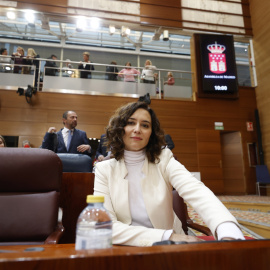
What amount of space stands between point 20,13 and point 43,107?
2854mm

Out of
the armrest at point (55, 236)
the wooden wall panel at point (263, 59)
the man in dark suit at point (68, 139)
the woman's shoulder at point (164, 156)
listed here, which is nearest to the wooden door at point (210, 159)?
the wooden wall panel at point (263, 59)

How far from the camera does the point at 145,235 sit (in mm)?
898

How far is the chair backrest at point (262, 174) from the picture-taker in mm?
6104

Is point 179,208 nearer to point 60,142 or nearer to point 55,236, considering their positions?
point 55,236

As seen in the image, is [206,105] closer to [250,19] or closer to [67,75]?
[250,19]

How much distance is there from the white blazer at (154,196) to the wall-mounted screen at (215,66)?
5.96m

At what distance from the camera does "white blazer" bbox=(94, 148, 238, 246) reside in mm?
884

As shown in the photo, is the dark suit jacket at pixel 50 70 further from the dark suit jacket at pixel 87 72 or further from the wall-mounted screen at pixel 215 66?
the wall-mounted screen at pixel 215 66

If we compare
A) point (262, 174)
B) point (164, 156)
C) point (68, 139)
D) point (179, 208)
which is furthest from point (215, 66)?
point (164, 156)

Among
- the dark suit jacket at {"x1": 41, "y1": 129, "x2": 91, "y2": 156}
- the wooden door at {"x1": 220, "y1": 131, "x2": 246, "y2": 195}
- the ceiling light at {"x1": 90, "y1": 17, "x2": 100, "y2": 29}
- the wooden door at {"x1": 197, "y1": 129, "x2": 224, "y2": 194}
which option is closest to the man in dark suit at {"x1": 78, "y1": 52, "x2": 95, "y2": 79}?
the ceiling light at {"x1": 90, "y1": 17, "x2": 100, "y2": 29}

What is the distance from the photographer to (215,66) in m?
6.79

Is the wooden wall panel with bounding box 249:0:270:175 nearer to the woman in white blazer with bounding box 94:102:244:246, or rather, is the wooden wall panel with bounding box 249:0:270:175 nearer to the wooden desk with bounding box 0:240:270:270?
the woman in white blazer with bounding box 94:102:244:246

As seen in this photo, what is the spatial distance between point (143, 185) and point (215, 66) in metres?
6.54

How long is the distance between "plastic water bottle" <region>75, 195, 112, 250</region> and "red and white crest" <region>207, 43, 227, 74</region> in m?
6.89
